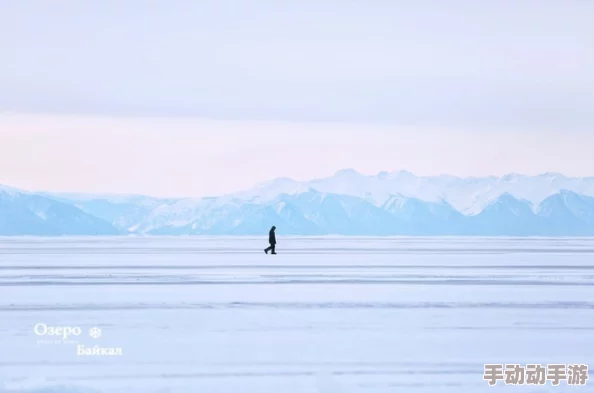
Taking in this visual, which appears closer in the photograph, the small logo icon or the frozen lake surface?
the frozen lake surface

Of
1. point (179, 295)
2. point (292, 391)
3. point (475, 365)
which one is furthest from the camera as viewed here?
point (179, 295)

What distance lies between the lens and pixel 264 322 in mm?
15273

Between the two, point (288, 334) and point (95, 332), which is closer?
point (95, 332)

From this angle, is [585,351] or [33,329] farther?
[33,329]

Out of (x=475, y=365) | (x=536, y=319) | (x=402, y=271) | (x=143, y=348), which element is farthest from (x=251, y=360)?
(x=402, y=271)

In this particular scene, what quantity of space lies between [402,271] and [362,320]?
14.1 meters

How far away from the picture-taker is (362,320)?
1562 cm

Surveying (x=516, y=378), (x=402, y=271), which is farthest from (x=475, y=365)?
(x=402, y=271)

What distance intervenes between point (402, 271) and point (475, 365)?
17960mm

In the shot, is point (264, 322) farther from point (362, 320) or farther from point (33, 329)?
point (33, 329)

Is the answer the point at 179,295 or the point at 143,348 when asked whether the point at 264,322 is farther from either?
the point at 179,295

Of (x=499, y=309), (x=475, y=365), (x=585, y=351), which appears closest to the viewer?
(x=475, y=365)

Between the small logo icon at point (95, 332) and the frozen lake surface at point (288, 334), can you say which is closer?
the frozen lake surface at point (288, 334)

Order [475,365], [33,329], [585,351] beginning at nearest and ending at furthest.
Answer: [475,365], [585,351], [33,329]
